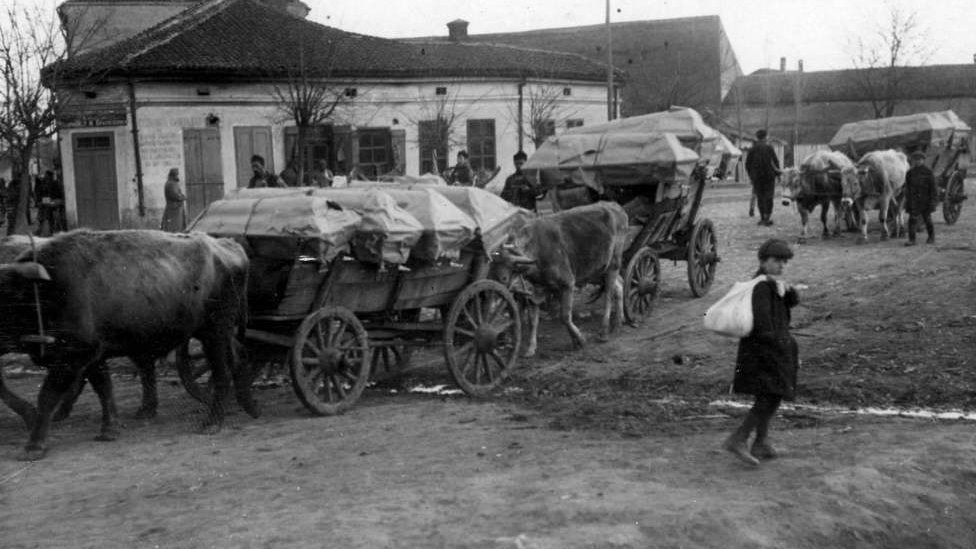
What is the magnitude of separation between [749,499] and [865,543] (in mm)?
639

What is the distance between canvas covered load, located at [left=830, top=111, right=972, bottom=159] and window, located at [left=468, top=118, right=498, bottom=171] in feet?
45.9

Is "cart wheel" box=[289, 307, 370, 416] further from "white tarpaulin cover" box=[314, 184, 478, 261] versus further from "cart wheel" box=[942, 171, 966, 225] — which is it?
"cart wheel" box=[942, 171, 966, 225]

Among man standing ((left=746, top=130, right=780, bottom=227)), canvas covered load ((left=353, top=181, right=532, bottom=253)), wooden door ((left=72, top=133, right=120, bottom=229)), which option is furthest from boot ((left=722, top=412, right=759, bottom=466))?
wooden door ((left=72, top=133, right=120, bottom=229))

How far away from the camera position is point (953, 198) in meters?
22.2

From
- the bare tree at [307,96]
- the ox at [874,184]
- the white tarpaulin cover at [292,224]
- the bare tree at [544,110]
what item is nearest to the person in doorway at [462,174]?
the ox at [874,184]

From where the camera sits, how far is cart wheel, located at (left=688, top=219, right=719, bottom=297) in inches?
556

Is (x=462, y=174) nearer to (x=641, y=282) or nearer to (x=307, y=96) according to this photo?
(x=641, y=282)

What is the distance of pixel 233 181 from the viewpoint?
29.5 metres

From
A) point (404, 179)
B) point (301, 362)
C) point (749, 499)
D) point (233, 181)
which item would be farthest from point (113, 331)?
→ point (233, 181)

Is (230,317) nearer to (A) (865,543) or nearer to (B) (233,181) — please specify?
(A) (865,543)

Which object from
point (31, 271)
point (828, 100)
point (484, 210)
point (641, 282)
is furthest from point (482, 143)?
point (828, 100)

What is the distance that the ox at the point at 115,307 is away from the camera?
302 inches

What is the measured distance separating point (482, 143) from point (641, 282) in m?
22.5

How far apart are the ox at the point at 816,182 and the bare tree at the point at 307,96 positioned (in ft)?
37.6
